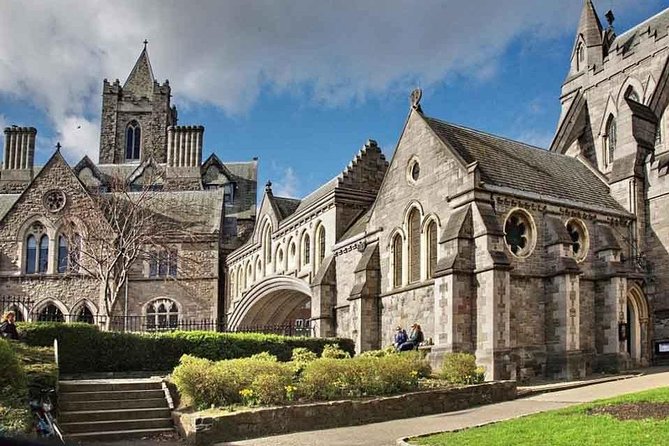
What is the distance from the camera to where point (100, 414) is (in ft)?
49.3

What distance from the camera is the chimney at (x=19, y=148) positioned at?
6506cm

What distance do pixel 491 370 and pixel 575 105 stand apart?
18.1 m

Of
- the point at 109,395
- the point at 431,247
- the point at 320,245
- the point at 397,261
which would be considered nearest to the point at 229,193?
the point at 320,245

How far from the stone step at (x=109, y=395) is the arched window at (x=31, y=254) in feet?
114

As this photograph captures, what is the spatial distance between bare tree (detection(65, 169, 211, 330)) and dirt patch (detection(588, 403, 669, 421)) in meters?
30.3

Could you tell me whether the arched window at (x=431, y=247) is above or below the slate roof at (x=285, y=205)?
below

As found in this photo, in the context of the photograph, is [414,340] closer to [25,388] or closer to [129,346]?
[129,346]

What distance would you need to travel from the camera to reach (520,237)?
76.0 ft

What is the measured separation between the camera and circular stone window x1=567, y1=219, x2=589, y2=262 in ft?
80.2

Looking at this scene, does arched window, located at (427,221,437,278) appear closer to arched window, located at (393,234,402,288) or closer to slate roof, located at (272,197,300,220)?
arched window, located at (393,234,402,288)

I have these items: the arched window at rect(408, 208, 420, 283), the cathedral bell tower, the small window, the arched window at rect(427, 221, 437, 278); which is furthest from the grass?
the cathedral bell tower

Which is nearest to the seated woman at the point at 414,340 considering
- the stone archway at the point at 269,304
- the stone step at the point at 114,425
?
the stone step at the point at 114,425

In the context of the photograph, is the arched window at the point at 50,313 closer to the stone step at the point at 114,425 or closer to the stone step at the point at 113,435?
the stone step at the point at 114,425

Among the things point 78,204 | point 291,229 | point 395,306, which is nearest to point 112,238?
point 78,204
